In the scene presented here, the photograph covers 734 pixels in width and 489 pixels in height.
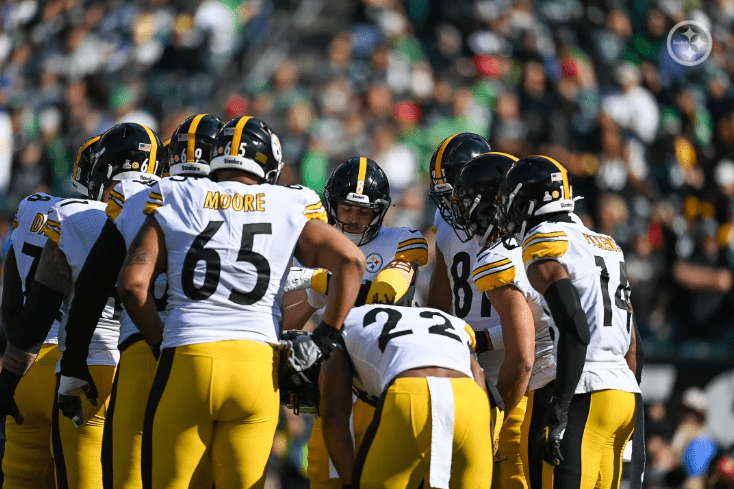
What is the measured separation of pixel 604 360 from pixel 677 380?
157 inches

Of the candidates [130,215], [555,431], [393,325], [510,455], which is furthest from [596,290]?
[130,215]

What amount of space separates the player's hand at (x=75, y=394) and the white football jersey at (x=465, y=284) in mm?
2161

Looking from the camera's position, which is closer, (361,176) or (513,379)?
(513,379)

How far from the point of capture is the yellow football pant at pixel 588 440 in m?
4.96

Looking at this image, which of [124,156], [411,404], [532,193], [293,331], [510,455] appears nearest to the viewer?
[411,404]

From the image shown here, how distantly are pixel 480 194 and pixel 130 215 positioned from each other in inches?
77.8

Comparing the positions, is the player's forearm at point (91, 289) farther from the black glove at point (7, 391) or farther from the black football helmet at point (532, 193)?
the black football helmet at point (532, 193)

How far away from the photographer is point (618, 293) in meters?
5.20

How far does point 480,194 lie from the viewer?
562 cm

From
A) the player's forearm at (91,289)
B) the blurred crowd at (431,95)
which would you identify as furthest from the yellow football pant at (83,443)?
the blurred crowd at (431,95)

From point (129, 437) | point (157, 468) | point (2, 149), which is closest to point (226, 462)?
point (157, 468)

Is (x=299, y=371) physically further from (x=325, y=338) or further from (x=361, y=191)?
(x=361, y=191)

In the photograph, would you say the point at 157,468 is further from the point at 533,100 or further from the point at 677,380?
the point at 533,100

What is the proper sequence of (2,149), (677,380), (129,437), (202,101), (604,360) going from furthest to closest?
(202,101) → (2,149) → (677,380) → (604,360) → (129,437)
